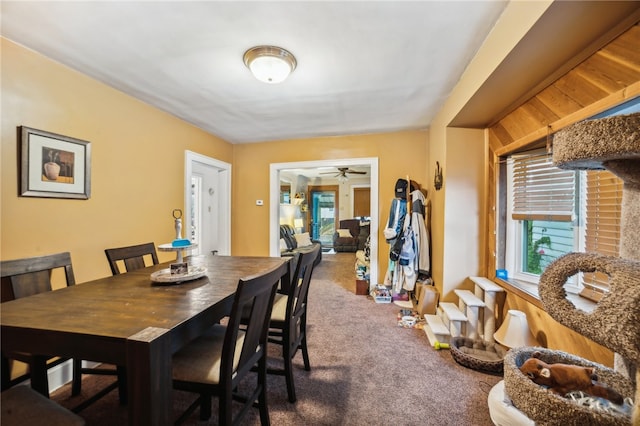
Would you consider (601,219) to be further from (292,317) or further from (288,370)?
(288,370)

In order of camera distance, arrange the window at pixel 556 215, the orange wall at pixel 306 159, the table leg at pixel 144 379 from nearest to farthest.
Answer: the table leg at pixel 144 379 → the window at pixel 556 215 → the orange wall at pixel 306 159

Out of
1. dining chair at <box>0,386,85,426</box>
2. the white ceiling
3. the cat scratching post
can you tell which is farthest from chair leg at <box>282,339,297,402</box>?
the white ceiling

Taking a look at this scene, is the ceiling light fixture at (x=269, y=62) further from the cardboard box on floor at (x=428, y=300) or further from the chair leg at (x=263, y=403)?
the cardboard box on floor at (x=428, y=300)

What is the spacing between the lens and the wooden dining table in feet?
2.61

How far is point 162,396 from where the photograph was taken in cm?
84

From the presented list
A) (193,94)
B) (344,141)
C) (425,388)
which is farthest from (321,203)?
(425,388)

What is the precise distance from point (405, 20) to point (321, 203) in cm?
779

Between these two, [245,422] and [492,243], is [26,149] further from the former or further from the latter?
[492,243]

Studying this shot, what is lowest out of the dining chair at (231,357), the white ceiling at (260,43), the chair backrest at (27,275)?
the dining chair at (231,357)

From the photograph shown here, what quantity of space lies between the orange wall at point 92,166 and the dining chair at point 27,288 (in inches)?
19.6

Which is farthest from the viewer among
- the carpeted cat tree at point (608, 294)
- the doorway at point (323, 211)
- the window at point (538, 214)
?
the doorway at point (323, 211)

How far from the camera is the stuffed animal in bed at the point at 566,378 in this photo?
95 centimetres

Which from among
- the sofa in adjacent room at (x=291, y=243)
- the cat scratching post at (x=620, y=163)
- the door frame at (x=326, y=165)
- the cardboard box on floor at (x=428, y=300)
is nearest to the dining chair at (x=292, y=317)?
the cat scratching post at (x=620, y=163)

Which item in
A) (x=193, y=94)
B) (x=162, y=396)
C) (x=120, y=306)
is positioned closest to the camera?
(x=162, y=396)
